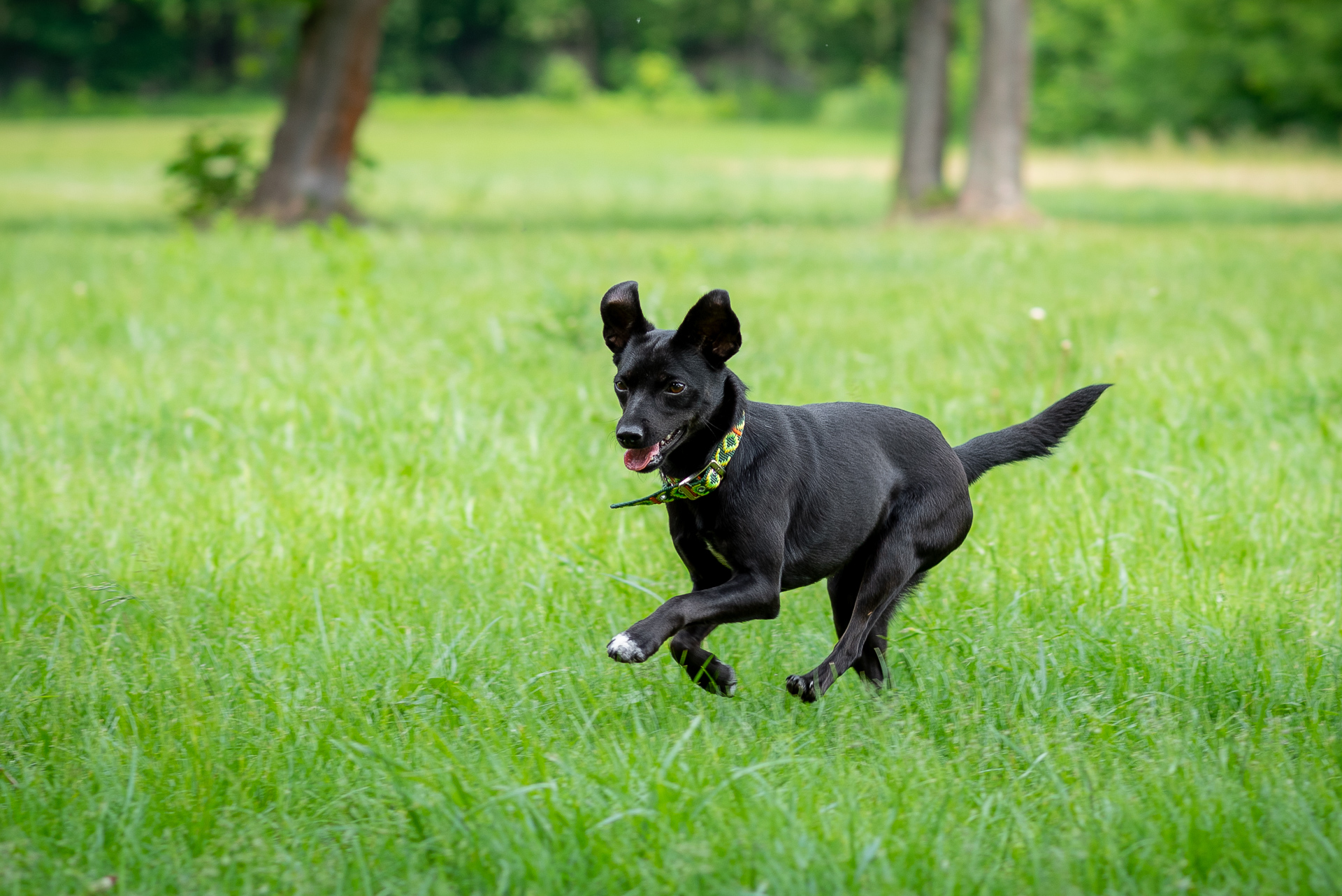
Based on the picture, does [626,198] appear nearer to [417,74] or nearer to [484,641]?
[484,641]

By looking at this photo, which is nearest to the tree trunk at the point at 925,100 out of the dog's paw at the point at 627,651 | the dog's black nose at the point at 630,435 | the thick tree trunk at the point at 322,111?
the thick tree trunk at the point at 322,111

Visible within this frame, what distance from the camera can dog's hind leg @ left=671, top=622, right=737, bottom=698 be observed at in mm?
3312

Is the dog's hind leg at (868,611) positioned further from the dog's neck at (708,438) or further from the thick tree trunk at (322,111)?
the thick tree trunk at (322,111)

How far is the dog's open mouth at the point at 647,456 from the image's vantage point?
306 centimetres

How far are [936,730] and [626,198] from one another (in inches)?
777

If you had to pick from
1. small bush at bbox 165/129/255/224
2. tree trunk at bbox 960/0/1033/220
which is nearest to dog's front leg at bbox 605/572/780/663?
small bush at bbox 165/129/255/224

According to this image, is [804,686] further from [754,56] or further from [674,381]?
[754,56]

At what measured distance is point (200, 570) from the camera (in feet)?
14.0

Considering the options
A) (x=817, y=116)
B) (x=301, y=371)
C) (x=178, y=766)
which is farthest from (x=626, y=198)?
(x=817, y=116)

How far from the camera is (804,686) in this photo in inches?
125

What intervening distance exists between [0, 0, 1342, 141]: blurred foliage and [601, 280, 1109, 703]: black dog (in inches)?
1314

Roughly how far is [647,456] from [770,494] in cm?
33

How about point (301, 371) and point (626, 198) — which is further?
point (626, 198)

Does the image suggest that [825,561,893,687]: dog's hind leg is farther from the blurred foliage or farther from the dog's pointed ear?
the blurred foliage
